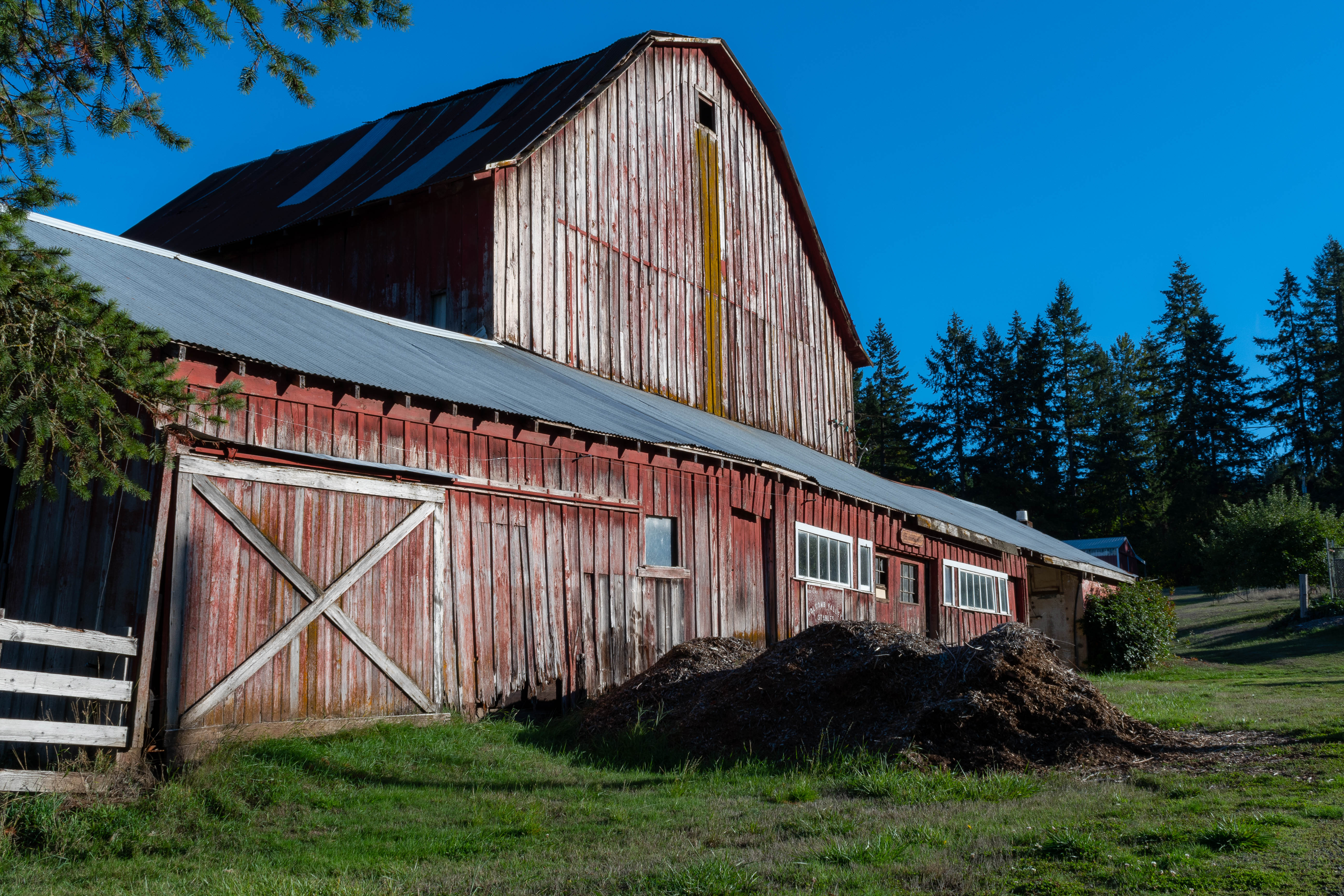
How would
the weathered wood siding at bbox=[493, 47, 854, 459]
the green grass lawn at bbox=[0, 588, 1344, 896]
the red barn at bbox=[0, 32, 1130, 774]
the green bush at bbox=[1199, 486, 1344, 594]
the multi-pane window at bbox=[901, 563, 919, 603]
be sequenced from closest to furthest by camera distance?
the green grass lawn at bbox=[0, 588, 1344, 896]
the red barn at bbox=[0, 32, 1130, 774]
the weathered wood siding at bbox=[493, 47, 854, 459]
the multi-pane window at bbox=[901, 563, 919, 603]
the green bush at bbox=[1199, 486, 1344, 594]

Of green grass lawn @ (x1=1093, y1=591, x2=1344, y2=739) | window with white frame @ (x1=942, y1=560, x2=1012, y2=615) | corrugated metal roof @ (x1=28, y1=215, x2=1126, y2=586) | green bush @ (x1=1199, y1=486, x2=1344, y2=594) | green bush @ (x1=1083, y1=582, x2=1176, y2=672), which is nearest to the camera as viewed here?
corrugated metal roof @ (x1=28, y1=215, x2=1126, y2=586)

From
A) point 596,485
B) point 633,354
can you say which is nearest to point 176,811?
point 596,485

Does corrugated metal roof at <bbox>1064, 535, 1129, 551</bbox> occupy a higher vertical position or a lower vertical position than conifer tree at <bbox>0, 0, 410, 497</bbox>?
higher

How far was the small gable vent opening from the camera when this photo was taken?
71.7 feet

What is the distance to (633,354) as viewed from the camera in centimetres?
1903

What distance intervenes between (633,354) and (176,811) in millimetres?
13078

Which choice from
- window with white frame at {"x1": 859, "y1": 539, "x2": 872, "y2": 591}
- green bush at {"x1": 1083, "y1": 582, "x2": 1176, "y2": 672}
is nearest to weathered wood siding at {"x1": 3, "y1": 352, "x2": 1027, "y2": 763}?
window with white frame at {"x1": 859, "y1": 539, "x2": 872, "y2": 591}

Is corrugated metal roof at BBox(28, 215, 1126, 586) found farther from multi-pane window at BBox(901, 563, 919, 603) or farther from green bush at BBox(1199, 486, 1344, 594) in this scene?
green bush at BBox(1199, 486, 1344, 594)

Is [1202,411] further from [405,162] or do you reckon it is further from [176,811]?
[176,811]

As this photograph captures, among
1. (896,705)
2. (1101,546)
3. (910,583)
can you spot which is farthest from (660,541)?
(1101,546)

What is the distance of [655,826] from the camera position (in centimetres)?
664

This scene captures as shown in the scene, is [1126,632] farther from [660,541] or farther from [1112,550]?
[1112,550]

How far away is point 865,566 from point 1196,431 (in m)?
51.6

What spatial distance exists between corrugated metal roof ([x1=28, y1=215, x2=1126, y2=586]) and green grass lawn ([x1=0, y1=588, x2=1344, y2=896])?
326 centimetres
